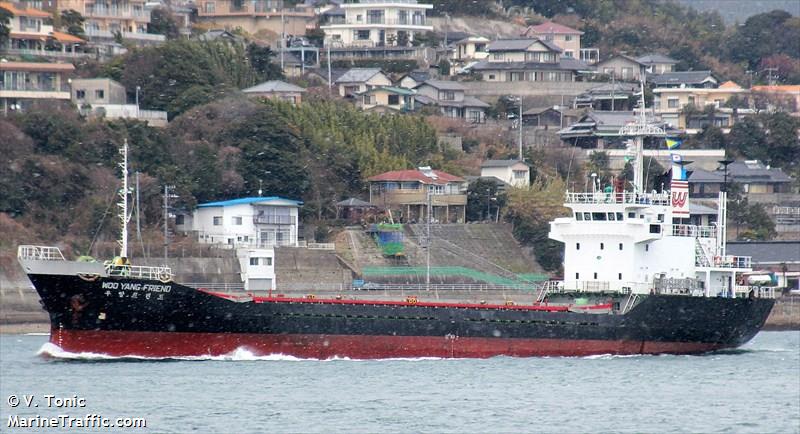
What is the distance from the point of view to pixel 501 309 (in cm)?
4609

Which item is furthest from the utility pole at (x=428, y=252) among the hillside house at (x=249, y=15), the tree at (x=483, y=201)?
the hillside house at (x=249, y=15)

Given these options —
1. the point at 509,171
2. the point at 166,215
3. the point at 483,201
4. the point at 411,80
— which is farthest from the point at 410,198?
the point at 411,80

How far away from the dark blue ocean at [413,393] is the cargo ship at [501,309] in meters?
0.54

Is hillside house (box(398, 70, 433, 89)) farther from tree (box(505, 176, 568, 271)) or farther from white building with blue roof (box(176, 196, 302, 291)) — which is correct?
white building with blue roof (box(176, 196, 302, 291))

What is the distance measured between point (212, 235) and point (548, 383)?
28.6 m

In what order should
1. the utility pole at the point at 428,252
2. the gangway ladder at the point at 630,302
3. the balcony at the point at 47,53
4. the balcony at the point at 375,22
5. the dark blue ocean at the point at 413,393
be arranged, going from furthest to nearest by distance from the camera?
1. the balcony at the point at 375,22
2. the balcony at the point at 47,53
3. the utility pole at the point at 428,252
4. the gangway ladder at the point at 630,302
5. the dark blue ocean at the point at 413,393

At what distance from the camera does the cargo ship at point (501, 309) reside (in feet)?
140

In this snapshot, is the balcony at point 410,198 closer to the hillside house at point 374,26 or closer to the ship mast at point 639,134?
the ship mast at point 639,134

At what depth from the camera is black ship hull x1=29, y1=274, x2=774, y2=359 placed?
139ft

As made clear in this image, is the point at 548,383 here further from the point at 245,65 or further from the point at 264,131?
the point at 245,65

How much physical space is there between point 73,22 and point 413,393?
2151 inches

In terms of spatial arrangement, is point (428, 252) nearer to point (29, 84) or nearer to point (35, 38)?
point (29, 84)

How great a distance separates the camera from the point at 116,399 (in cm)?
3609

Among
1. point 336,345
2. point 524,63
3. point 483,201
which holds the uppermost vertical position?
point 524,63
